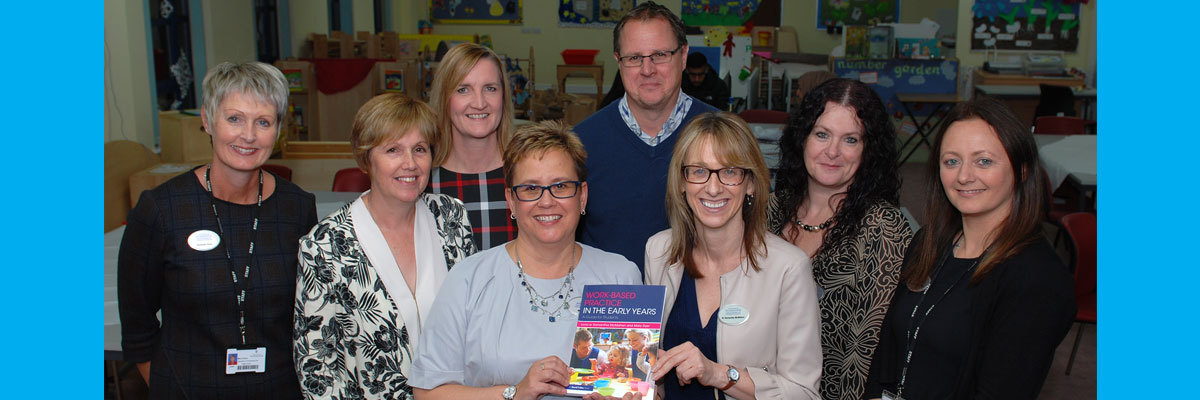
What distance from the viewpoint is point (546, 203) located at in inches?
76.5

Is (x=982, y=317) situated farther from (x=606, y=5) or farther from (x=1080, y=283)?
(x=606, y=5)

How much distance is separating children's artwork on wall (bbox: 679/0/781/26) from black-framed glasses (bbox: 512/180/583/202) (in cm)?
1355

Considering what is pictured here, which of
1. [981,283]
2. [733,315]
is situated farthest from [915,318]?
[733,315]

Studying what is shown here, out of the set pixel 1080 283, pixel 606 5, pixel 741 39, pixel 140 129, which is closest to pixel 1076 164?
pixel 1080 283

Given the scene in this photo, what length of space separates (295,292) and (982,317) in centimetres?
170

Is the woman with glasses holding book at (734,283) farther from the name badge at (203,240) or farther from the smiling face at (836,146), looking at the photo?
the name badge at (203,240)

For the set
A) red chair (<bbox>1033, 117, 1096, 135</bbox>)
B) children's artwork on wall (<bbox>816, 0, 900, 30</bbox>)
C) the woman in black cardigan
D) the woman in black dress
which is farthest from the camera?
children's artwork on wall (<bbox>816, 0, 900, 30</bbox>)

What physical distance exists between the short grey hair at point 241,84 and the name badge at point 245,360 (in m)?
0.59

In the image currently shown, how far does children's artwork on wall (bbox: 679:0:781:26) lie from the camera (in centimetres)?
1504

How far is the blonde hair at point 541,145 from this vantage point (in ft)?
6.48

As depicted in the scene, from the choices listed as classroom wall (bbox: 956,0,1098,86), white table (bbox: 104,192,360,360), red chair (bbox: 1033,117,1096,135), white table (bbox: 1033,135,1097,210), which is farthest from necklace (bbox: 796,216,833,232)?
classroom wall (bbox: 956,0,1098,86)

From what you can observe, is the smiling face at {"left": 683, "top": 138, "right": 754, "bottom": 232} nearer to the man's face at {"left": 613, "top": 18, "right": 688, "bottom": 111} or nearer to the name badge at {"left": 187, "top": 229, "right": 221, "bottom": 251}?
the man's face at {"left": 613, "top": 18, "right": 688, "bottom": 111}

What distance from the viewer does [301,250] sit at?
6.77ft

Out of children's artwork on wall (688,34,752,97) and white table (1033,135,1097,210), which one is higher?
children's artwork on wall (688,34,752,97)
